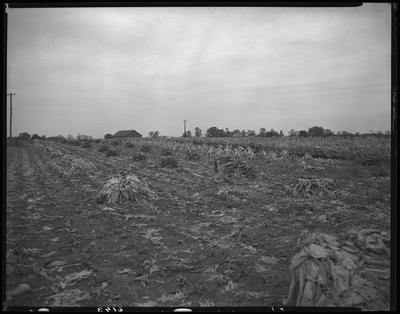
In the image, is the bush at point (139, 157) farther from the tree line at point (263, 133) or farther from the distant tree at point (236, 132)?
the distant tree at point (236, 132)

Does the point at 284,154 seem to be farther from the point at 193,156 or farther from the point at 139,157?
the point at 139,157

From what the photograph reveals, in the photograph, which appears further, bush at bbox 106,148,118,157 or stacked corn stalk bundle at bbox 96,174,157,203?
bush at bbox 106,148,118,157

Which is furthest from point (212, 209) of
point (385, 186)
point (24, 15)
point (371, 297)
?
point (24, 15)

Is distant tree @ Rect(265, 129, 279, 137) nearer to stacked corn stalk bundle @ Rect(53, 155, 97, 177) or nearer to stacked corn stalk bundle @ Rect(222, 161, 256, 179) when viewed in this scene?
stacked corn stalk bundle @ Rect(222, 161, 256, 179)

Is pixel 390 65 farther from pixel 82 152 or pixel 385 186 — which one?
pixel 82 152

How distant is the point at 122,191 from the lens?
526 cm

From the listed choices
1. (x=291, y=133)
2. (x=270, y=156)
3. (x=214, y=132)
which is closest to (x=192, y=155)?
(x=214, y=132)

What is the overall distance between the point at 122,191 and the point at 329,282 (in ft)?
13.9

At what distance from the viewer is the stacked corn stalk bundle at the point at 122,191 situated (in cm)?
528

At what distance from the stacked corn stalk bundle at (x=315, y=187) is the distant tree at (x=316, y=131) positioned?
1.03 metres

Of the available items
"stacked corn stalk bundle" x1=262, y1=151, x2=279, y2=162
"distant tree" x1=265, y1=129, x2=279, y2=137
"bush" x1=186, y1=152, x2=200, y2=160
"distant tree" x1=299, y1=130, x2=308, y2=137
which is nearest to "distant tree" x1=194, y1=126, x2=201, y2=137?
"bush" x1=186, y1=152, x2=200, y2=160

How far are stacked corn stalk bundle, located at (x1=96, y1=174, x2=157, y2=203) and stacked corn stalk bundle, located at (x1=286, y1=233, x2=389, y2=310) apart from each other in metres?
3.22

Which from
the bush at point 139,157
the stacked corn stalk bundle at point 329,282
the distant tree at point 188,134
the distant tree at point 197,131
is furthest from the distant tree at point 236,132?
the stacked corn stalk bundle at point 329,282

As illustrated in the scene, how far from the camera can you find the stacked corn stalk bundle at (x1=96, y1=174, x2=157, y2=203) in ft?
17.3
